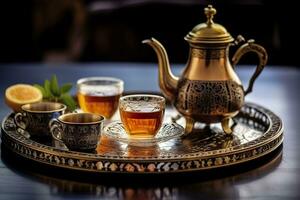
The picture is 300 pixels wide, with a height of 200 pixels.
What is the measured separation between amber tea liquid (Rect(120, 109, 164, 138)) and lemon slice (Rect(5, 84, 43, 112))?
0.72 feet

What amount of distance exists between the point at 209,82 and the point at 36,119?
12.5 inches

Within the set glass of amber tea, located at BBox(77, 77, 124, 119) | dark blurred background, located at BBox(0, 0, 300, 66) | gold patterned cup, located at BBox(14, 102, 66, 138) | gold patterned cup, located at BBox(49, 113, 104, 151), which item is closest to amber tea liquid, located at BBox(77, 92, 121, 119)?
glass of amber tea, located at BBox(77, 77, 124, 119)

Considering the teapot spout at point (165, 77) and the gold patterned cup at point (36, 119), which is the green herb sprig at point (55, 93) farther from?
the teapot spout at point (165, 77)

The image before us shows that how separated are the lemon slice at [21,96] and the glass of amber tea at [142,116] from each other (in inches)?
8.3

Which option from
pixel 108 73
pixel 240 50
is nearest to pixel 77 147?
pixel 240 50

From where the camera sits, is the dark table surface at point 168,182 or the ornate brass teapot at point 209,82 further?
the ornate brass teapot at point 209,82

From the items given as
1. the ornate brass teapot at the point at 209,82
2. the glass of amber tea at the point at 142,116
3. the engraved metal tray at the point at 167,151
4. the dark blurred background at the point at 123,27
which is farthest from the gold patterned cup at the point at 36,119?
the dark blurred background at the point at 123,27

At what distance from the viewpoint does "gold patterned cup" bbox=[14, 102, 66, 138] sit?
1269 millimetres

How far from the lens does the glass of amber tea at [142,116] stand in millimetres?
1244

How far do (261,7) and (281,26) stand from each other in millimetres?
122

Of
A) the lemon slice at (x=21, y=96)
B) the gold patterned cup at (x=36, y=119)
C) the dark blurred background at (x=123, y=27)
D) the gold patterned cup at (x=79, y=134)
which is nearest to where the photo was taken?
the gold patterned cup at (x=79, y=134)

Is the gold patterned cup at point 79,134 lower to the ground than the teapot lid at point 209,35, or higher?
lower

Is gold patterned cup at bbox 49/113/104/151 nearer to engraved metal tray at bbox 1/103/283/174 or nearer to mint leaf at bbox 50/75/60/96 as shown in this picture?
engraved metal tray at bbox 1/103/283/174

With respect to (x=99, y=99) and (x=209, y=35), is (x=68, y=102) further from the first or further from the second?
(x=209, y=35)
